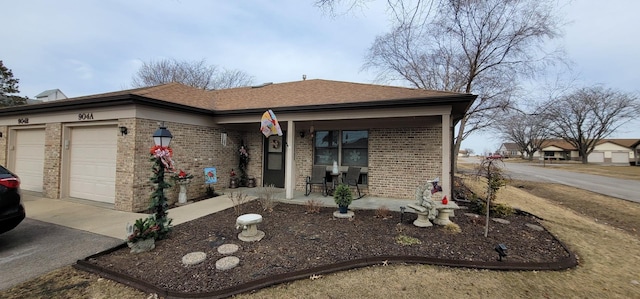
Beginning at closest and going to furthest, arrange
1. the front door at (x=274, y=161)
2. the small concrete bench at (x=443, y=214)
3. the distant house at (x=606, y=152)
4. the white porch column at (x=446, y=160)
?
1. the small concrete bench at (x=443, y=214)
2. the white porch column at (x=446, y=160)
3. the front door at (x=274, y=161)
4. the distant house at (x=606, y=152)

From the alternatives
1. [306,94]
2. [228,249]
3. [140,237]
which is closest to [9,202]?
[140,237]

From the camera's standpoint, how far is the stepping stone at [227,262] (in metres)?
3.38

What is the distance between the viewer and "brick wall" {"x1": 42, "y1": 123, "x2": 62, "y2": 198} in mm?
7254

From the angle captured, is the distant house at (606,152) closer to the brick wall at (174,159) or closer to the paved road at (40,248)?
the brick wall at (174,159)

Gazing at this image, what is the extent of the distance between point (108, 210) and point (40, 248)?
7.38ft

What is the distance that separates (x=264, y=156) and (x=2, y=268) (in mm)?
6637

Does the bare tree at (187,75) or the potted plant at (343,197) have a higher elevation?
the bare tree at (187,75)

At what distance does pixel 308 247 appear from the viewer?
13.2 ft

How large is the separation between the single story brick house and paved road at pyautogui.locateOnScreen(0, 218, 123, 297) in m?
1.51

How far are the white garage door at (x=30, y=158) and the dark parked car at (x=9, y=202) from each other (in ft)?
18.6

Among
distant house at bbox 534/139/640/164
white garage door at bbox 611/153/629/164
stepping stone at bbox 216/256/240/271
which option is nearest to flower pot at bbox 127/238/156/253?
stepping stone at bbox 216/256/240/271

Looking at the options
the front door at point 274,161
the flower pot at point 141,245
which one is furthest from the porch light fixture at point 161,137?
the front door at point 274,161

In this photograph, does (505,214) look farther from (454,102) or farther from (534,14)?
(534,14)

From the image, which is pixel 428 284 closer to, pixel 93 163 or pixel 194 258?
pixel 194 258
